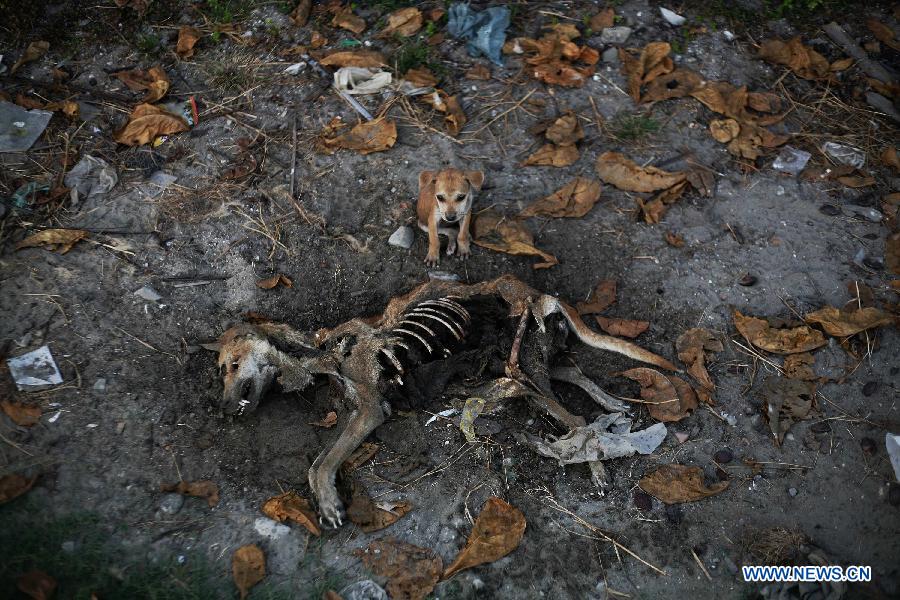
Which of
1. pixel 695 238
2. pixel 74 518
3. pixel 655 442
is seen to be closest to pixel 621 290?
pixel 695 238

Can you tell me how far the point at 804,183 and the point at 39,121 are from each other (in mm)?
6388

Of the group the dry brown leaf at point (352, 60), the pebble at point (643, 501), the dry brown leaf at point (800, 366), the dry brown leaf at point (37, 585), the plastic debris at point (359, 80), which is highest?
the dry brown leaf at point (352, 60)

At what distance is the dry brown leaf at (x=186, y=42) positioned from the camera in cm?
588

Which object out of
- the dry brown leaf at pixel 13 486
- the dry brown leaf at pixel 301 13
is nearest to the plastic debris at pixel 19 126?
the dry brown leaf at pixel 301 13

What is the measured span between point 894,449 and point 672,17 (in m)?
4.42

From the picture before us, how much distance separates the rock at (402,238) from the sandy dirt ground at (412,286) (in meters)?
0.05

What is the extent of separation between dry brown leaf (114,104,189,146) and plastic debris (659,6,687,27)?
4.63 metres

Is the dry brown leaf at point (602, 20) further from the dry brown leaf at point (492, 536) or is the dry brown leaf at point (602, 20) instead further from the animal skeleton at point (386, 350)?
the dry brown leaf at point (492, 536)

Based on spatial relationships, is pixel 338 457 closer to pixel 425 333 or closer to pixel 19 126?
pixel 425 333

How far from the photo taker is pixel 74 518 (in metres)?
3.34

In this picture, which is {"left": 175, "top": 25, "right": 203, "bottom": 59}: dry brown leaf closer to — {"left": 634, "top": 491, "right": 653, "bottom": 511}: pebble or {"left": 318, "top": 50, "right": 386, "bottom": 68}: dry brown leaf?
{"left": 318, "top": 50, "right": 386, "bottom": 68}: dry brown leaf

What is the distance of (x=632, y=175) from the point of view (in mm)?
5133

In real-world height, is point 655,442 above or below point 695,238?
below

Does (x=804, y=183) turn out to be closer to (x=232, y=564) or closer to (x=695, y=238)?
(x=695, y=238)
